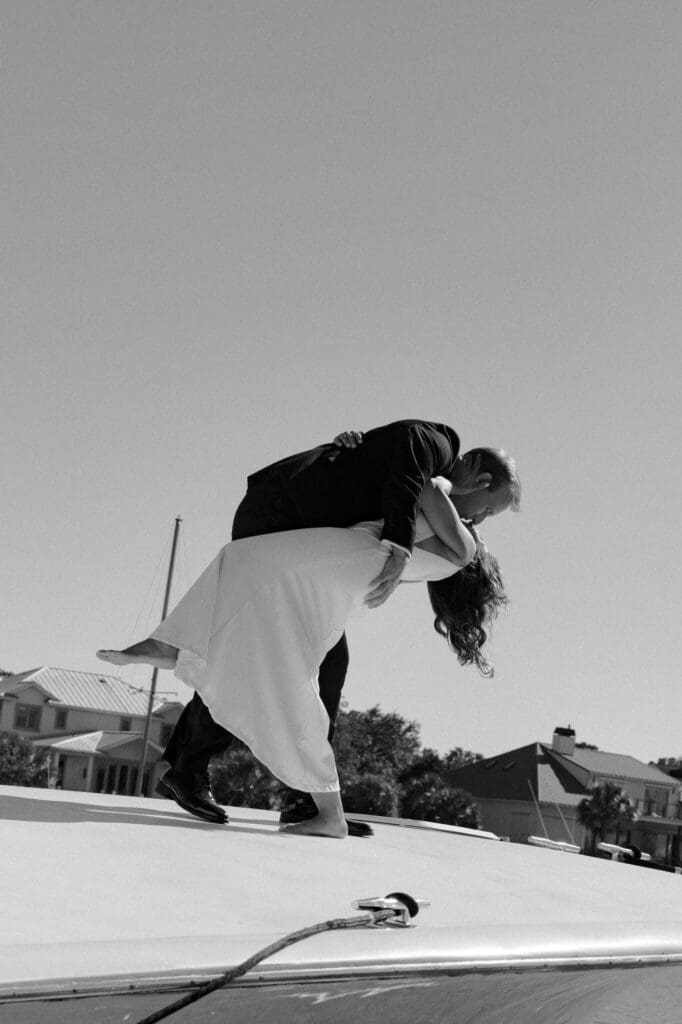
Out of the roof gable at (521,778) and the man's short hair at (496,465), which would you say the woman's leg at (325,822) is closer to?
the man's short hair at (496,465)

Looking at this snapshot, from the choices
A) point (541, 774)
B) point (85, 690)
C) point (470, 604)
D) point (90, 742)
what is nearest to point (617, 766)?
point (541, 774)

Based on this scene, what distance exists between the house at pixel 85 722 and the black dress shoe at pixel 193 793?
63.3m

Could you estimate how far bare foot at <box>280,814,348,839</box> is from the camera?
9.05ft

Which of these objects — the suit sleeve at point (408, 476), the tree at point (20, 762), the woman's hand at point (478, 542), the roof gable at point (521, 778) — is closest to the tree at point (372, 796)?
the tree at point (20, 762)

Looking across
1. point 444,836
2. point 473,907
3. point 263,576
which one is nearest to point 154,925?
point 473,907

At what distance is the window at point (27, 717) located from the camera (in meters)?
72.8

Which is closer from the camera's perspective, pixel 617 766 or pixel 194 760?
pixel 194 760

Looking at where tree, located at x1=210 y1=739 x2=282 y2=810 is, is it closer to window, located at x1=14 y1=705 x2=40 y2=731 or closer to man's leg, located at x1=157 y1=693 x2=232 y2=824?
window, located at x1=14 y1=705 x2=40 y2=731

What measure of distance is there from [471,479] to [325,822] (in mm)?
1010

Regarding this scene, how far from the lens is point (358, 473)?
305 cm

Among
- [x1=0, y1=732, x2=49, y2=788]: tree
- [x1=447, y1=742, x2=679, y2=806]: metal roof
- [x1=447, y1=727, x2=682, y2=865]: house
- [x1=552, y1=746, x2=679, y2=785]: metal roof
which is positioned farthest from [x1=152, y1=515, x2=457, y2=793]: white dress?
[x1=552, y1=746, x2=679, y2=785]: metal roof

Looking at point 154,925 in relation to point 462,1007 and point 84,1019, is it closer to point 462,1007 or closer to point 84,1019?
point 84,1019

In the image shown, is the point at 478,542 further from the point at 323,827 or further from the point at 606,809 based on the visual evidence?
the point at 606,809

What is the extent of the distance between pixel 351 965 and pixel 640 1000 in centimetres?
103
